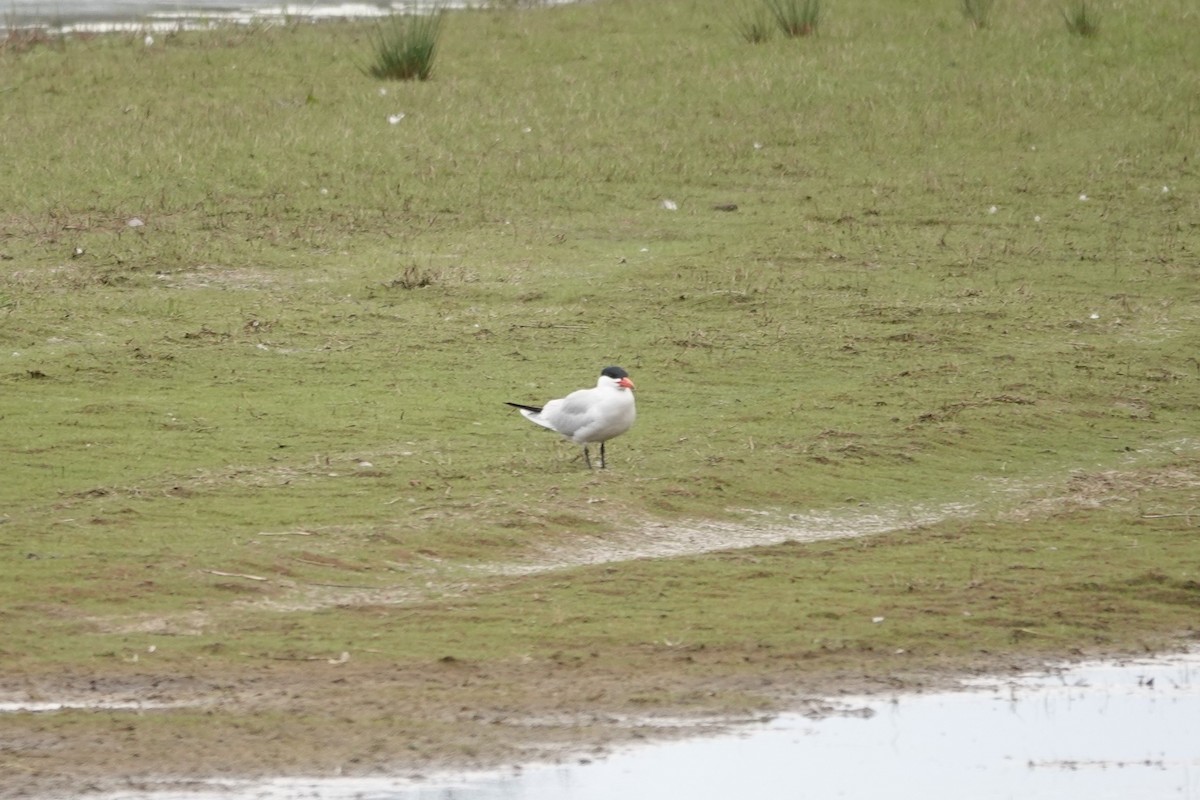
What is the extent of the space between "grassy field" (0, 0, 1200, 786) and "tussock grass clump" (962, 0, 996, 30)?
0.10 metres

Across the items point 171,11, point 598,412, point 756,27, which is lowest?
point 598,412

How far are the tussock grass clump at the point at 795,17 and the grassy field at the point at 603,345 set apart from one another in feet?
0.78

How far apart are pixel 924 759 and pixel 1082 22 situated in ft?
47.5

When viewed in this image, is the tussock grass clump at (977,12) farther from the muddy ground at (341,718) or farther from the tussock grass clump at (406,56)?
the muddy ground at (341,718)

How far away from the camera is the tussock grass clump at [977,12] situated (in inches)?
755

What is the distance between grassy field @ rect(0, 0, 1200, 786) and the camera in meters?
6.49

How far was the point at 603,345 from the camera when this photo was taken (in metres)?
10.9

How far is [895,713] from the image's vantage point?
5.82 meters

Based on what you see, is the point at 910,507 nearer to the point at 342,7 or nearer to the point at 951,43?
the point at 951,43

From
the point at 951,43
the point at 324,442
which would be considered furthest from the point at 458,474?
the point at 951,43

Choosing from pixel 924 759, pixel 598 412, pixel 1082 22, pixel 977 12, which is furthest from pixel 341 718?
pixel 977 12

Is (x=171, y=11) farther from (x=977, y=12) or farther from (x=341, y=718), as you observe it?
(x=341, y=718)

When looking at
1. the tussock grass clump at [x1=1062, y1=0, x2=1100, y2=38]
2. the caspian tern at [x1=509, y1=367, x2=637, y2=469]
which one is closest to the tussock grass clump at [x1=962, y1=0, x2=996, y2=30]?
the tussock grass clump at [x1=1062, y1=0, x2=1100, y2=38]

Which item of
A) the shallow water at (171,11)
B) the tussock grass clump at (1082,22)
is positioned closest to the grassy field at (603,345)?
the tussock grass clump at (1082,22)
